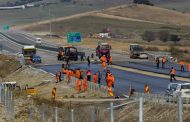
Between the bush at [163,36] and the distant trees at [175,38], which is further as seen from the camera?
the bush at [163,36]

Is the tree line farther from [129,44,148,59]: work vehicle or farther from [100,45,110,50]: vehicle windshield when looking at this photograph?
[129,44,148,59]: work vehicle

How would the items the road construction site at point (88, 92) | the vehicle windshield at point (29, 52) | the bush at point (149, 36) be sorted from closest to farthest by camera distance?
the road construction site at point (88, 92), the vehicle windshield at point (29, 52), the bush at point (149, 36)

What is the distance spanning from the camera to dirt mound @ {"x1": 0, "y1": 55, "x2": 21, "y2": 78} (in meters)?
80.0

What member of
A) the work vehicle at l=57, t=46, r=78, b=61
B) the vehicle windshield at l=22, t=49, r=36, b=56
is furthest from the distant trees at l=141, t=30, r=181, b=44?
the work vehicle at l=57, t=46, r=78, b=61

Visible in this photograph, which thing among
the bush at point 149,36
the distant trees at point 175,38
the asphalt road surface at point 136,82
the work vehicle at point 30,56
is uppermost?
the asphalt road surface at point 136,82

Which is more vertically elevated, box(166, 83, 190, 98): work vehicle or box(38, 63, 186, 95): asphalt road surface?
box(166, 83, 190, 98): work vehicle

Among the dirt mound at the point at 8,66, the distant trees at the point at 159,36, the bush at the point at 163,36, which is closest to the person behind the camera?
the dirt mound at the point at 8,66

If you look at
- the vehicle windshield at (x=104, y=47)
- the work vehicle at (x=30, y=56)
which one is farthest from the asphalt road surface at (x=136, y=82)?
the vehicle windshield at (x=104, y=47)

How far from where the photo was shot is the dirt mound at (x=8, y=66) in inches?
3151

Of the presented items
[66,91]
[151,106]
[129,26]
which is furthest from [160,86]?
[129,26]

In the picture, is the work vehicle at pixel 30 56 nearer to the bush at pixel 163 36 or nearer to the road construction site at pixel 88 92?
the road construction site at pixel 88 92

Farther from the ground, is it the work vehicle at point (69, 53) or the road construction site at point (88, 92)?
the road construction site at point (88, 92)

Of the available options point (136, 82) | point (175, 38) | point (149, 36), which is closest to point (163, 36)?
point (149, 36)

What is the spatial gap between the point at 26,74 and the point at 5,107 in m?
38.9
